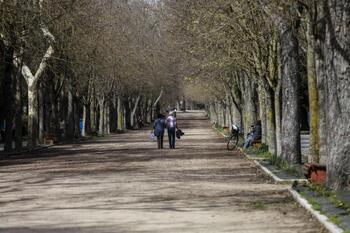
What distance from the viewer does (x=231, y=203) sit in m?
14.6

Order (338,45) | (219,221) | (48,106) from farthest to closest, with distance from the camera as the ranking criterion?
1. (48,106)
2. (338,45)
3. (219,221)

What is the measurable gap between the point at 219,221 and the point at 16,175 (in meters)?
11.8

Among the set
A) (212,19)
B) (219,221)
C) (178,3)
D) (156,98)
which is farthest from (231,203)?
(156,98)

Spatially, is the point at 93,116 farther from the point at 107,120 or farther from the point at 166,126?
the point at 166,126

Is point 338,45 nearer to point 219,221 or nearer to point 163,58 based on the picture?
point 219,221

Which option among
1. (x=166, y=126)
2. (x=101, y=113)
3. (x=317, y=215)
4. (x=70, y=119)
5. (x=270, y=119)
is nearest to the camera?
(x=317, y=215)

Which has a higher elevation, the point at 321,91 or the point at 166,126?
the point at 321,91

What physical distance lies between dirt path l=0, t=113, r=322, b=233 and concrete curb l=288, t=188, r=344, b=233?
12 centimetres

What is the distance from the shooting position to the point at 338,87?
48.4 feet

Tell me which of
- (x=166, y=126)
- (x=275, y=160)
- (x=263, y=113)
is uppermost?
(x=263, y=113)

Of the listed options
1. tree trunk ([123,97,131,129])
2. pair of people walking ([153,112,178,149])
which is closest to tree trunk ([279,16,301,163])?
pair of people walking ([153,112,178,149])

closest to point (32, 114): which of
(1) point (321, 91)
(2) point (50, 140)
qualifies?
(2) point (50, 140)

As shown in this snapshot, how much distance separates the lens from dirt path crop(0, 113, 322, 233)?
1158 cm

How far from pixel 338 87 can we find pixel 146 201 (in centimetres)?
426
